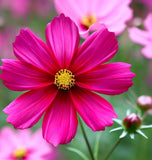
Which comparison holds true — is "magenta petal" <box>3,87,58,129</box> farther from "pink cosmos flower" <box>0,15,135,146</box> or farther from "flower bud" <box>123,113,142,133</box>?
"flower bud" <box>123,113,142,133</box>

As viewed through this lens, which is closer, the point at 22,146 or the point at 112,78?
the point at 112,78

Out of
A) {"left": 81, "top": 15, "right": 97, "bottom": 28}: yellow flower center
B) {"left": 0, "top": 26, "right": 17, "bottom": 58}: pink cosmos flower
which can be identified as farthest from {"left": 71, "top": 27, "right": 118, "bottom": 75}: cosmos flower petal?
{"left": 0, "top": 26, "right": 17, "bottom": 58}: pink cosmos flower

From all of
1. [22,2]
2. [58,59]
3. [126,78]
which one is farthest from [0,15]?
[126,78]

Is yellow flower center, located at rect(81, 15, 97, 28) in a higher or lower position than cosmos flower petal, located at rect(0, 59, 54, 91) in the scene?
lower

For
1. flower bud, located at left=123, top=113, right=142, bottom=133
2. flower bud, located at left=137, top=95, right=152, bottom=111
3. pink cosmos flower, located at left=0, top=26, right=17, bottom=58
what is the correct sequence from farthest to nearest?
pink cosmos flower, located at left=0, top=26, right=17, bottom=58, flower bud, located at left=137, top=95, right=152, bottom=111, flower bud, located at left=123, top=113, right=142, bottom=133

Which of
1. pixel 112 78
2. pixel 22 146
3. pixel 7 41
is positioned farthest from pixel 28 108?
pixel 7 41

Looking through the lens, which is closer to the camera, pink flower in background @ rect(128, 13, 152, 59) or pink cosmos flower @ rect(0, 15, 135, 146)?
pink cosmos flower @ rect(0, 15, 135, 146)

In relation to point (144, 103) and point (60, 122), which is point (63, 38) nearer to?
point (60, 122)
